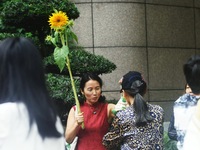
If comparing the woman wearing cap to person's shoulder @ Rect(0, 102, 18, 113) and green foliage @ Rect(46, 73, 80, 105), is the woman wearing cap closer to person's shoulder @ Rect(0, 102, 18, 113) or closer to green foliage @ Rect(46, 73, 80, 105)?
person's shoulder @ Rect(0, 102, 18, 113)

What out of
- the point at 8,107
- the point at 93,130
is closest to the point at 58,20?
the point at 93,130

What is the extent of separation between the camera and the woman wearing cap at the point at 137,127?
425 cm

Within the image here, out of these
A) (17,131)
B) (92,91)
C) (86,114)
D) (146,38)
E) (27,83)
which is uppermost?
(146,38)

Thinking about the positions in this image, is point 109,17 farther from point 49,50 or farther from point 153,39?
point 49,50

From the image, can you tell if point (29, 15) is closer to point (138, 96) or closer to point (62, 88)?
point (62, 88)

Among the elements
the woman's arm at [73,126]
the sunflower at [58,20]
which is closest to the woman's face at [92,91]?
the woman's arm at [73,126]

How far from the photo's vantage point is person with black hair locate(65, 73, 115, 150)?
15.9 ft

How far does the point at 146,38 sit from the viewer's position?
10867 millimetres

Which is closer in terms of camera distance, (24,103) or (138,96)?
(24,103)

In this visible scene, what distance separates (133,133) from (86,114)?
0.86 meters

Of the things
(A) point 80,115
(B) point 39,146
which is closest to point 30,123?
(B) point 39,146

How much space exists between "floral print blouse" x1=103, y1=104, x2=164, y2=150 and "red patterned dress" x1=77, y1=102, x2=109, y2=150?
0.54 m

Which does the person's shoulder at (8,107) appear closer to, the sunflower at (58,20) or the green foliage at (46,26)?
the sunflower at (58,20)

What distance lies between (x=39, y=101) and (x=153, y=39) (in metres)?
8.48
